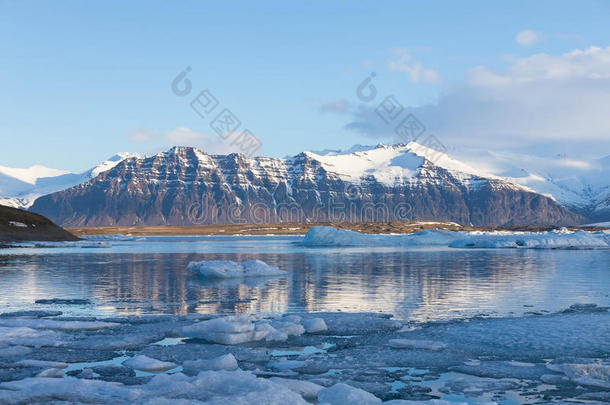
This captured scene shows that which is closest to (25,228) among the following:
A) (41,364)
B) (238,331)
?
(238,331)

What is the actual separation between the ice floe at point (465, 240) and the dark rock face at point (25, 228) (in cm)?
4236

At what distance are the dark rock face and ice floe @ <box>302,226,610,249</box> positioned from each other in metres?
42.4

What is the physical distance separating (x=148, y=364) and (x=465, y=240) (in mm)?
80775

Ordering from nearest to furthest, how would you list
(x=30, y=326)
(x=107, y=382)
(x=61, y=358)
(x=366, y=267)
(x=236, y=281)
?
(x=107, y=382) → (x=61, y=358) → (x=30, y=326) → (x=236, y=281) → (x=366, y=267)

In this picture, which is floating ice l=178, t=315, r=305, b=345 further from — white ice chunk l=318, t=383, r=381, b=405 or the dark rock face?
the dark rock face

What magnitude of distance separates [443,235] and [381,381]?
93.1 m

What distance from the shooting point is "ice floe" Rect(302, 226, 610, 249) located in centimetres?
8162

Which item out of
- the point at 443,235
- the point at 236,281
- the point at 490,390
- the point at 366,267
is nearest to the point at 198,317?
the point at 490,390

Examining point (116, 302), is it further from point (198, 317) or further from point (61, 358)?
point (61, 358)

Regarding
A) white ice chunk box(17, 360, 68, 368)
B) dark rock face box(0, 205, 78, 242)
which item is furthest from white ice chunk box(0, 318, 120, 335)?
dark rock face box(0, 205, 78, 242)

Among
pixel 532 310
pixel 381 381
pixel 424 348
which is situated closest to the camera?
pixel 381 381

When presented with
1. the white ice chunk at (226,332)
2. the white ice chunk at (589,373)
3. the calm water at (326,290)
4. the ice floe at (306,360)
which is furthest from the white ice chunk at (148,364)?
the white ice chunk at (589,373)

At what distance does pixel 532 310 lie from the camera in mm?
21297

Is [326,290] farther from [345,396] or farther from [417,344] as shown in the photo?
[345,396]
